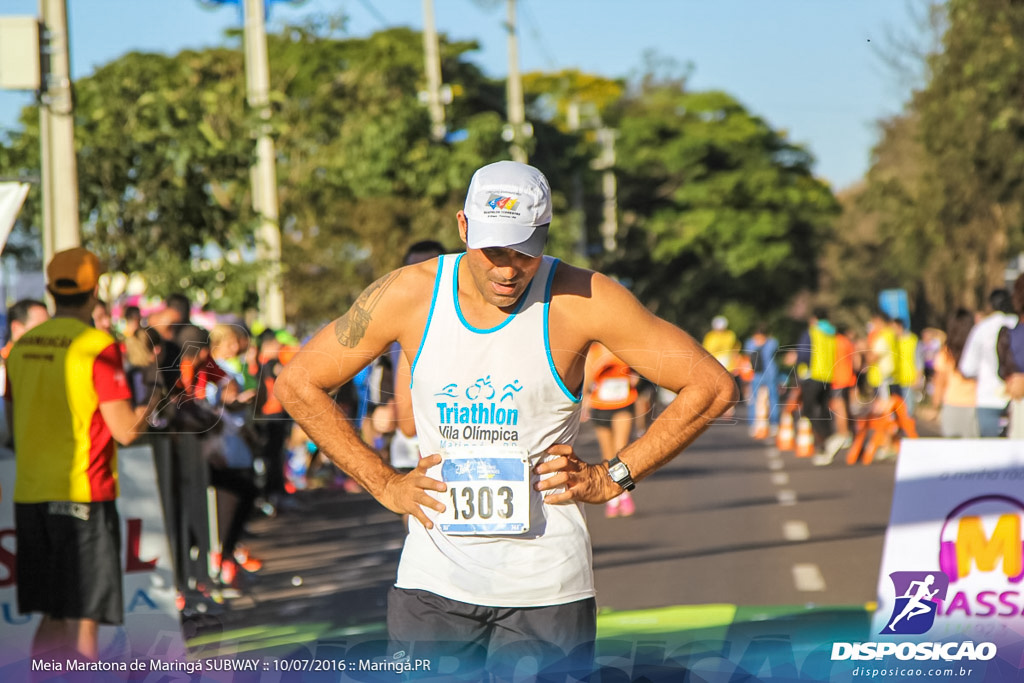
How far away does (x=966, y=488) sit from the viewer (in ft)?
20.1

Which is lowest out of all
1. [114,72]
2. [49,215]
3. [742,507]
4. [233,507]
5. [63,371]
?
[742,507]

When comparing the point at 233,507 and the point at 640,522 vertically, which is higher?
the point at 233,507

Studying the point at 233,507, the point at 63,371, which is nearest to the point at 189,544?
the point at 233,507

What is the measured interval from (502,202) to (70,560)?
10.1 feet

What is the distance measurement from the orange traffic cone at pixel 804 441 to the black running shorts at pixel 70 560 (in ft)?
45.4

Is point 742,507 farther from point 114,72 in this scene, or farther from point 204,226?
point 114,72

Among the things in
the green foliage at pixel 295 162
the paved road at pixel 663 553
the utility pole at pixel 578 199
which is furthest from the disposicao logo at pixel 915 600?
the utility pole at pixel 578 199

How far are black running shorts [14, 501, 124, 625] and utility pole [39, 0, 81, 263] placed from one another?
2612 mm

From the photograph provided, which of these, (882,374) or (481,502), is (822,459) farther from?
(481,502)

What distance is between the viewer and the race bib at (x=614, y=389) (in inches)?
434

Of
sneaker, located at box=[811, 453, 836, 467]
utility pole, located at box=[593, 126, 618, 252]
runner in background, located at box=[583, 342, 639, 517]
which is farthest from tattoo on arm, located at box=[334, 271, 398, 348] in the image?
utility pole, located at box=[593, 126, 618, 252]

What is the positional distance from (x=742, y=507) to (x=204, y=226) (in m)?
5.19

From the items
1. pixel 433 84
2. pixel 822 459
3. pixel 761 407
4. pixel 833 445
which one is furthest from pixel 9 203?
pixel 433 84

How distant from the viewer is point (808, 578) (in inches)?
364
